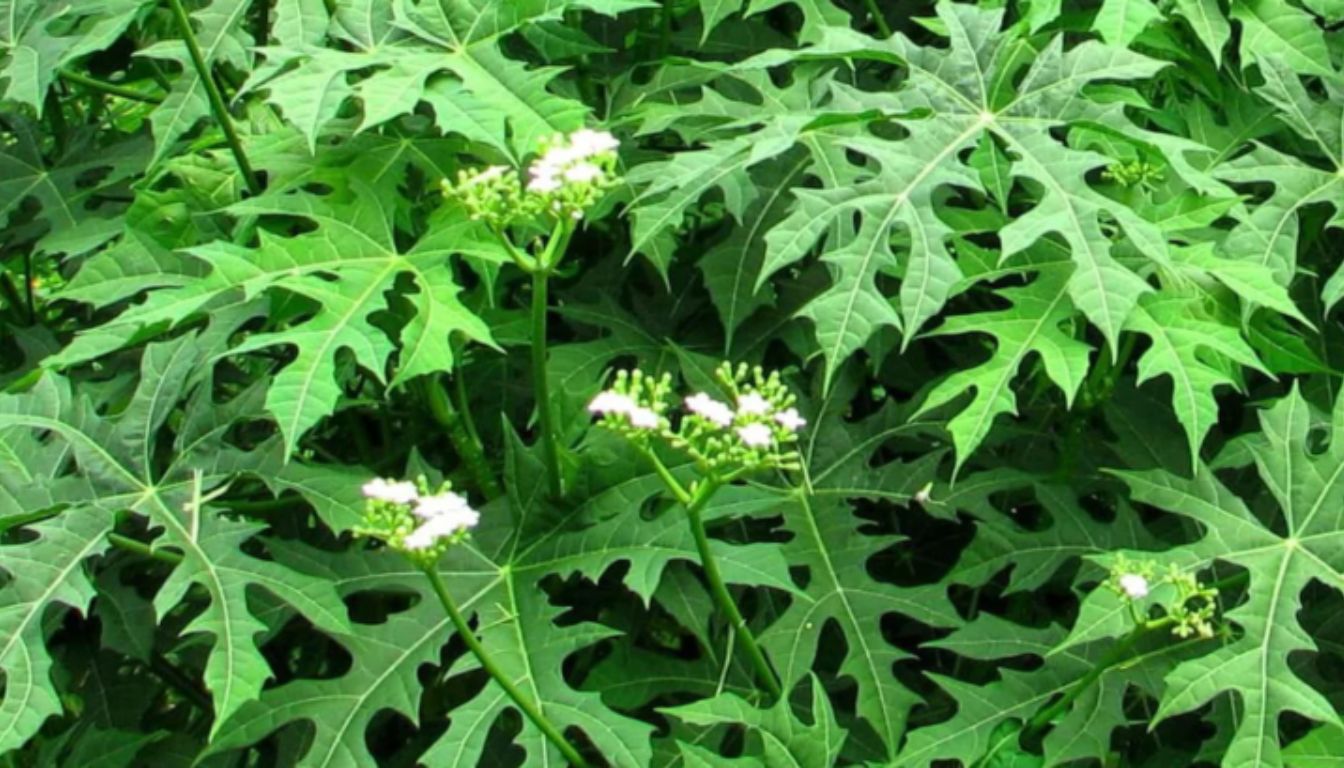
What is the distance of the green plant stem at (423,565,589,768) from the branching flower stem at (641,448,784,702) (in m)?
0.20

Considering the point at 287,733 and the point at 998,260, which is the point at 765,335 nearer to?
the point at 998,260

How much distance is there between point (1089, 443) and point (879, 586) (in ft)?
1.22

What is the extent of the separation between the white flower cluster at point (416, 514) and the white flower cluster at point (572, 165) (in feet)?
0.99

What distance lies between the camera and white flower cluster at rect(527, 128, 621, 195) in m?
1.72

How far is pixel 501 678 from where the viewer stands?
176 cm

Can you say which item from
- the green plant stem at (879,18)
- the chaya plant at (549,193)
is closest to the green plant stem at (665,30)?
the green plant stem at (879,18)

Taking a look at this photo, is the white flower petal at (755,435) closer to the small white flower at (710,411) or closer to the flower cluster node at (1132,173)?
the small white flower at (710,411)

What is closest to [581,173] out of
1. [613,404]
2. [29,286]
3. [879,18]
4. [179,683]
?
[613,404]

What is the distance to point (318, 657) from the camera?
7.60ft

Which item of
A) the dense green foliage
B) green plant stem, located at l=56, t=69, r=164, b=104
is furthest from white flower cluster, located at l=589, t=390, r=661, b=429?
green plant stem, located at l=56, t=69, r=164, b=104

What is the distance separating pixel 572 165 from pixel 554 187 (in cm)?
5

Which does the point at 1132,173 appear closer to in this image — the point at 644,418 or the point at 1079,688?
the point at 1079,688

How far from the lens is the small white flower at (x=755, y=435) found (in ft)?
5.33

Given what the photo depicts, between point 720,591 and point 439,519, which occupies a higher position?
point 439,519
